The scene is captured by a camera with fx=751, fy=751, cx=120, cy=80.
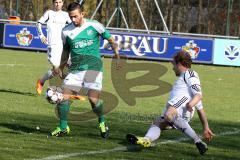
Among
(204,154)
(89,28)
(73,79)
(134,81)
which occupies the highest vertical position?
(89,28)

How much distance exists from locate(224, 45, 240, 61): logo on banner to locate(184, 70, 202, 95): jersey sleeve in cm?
2039

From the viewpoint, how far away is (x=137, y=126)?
13.1m

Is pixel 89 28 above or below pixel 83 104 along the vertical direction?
above

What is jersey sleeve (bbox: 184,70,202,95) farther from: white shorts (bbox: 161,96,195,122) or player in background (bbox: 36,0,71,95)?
player in background (bbox: 36,0,71,95)

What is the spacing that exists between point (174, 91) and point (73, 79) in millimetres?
1912

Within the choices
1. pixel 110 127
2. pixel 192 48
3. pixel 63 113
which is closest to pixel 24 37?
pixel 192 48

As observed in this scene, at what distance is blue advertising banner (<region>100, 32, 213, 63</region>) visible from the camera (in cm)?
3105

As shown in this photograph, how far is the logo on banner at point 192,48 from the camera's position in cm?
3114

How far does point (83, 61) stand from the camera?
37.9ft

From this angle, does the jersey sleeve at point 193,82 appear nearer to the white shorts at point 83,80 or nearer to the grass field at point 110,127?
the grass field at point 110,127

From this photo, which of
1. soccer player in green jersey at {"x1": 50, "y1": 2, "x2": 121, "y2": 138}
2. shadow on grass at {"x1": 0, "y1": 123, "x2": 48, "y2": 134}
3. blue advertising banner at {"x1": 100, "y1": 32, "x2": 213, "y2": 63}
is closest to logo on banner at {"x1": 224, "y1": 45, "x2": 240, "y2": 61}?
blue advertising banner at {"x1": 100, "y1": 32, "x2": 213, "y2": 63}

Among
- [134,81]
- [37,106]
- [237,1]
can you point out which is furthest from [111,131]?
[237,1]

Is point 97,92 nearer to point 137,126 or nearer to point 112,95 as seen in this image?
point 137,126

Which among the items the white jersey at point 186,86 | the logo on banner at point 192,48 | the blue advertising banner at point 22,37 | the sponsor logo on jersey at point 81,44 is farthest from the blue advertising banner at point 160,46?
the white jersey at point 186,86
